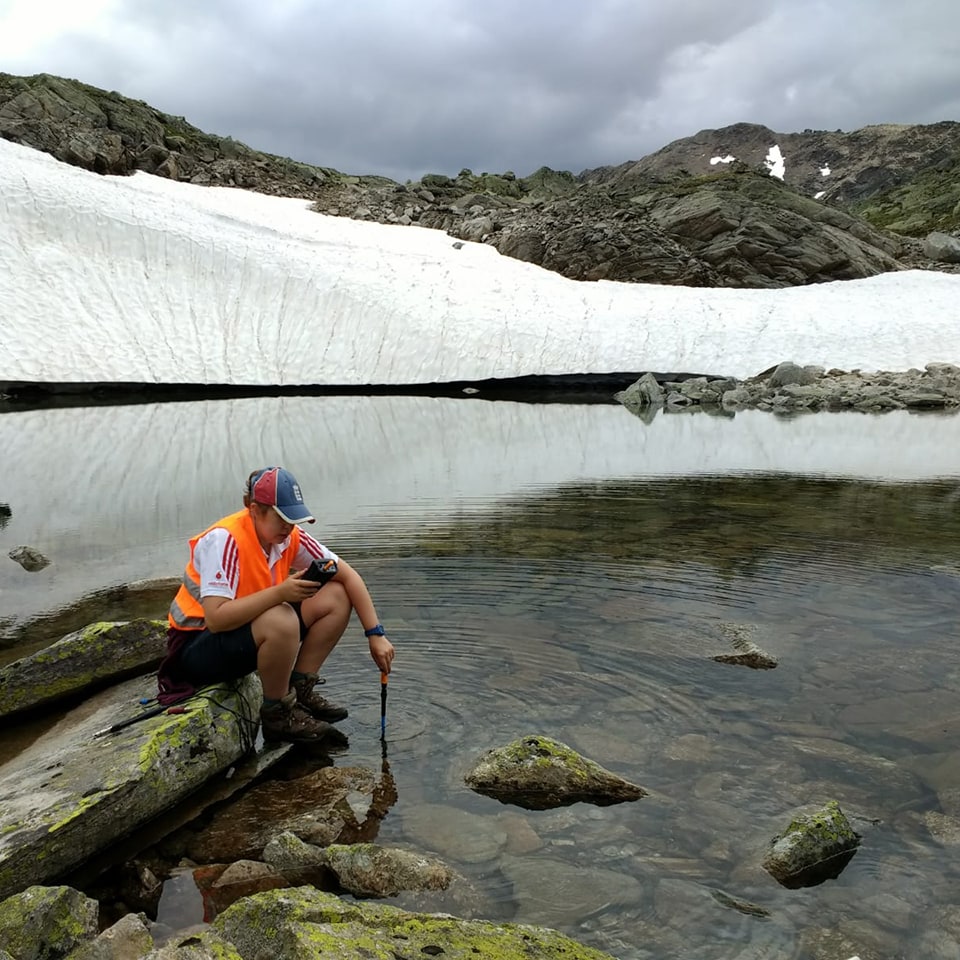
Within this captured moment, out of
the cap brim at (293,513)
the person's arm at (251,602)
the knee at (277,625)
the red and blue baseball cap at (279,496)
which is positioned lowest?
the knee at (277,625)

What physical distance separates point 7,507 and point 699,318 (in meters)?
40.4

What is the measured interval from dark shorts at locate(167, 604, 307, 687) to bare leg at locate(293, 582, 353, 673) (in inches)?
15.8

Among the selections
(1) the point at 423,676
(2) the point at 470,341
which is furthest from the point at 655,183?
(1) the point at 423,676

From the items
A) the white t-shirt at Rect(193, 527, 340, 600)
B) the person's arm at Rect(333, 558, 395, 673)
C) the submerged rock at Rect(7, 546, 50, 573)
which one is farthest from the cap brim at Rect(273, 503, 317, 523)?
the submerged rock at Rect(7, 546, 50, 573)

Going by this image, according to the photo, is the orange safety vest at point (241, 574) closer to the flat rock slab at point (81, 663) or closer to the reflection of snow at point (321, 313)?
the flat rock slab at point (81, 663)

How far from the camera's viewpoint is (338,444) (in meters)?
22.2

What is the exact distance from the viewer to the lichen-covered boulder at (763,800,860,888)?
431 centimetres

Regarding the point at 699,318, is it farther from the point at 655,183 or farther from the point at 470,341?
the point at 655,183

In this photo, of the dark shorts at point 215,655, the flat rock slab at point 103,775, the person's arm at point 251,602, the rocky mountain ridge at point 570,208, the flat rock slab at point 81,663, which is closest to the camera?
the flat rock slab at point 103,775

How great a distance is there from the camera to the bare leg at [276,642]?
5426 mm

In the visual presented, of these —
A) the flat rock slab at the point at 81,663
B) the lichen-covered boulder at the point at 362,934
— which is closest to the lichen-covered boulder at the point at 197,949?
the lichen-covered boulder at the point at 362,934

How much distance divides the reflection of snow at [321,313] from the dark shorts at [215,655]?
3553 centimetres

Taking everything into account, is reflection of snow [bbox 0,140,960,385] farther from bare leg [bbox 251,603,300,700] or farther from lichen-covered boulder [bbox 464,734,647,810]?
lichen-covered boulder [bbox 464,734,647,810]

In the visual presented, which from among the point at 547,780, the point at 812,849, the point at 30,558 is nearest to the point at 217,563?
the point at 547,780
